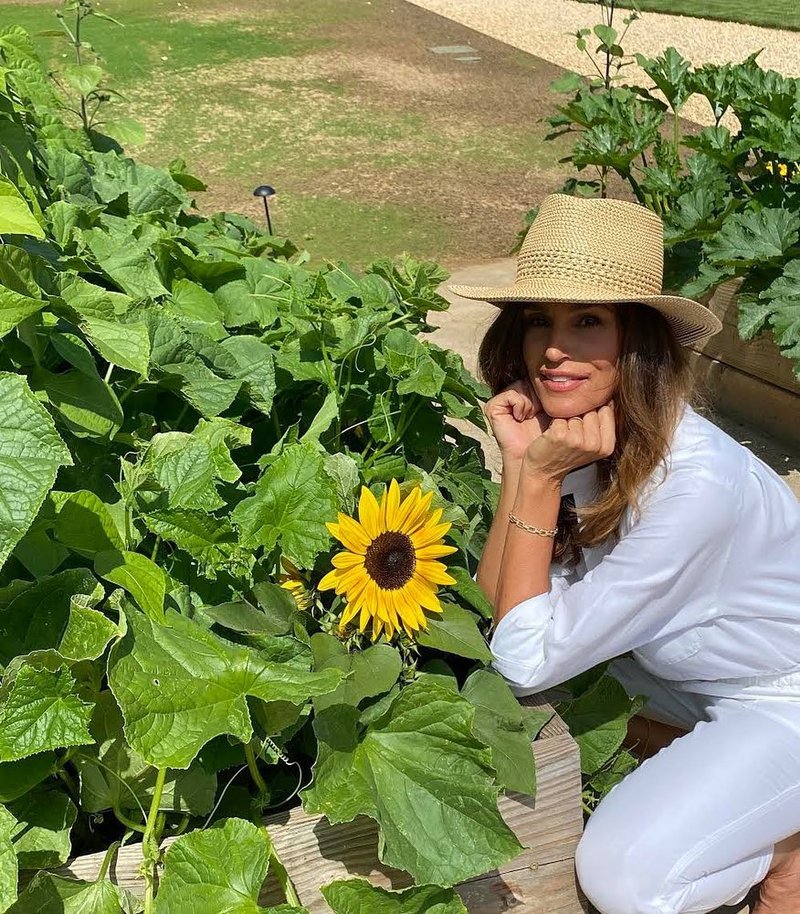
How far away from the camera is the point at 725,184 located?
13.1 feet

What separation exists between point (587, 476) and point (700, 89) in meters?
2.76

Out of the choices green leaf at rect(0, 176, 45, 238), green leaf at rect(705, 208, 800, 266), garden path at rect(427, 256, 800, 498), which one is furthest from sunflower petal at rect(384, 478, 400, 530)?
green leaf at rect(705, 208, 800, 266)

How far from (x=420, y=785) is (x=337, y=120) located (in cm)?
798

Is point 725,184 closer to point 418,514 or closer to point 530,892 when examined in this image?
point 418,514

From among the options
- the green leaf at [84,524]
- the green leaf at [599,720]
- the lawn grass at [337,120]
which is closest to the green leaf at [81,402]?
the green leaf at [84,524]

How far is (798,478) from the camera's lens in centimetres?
386

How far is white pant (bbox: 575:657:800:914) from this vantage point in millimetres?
1786

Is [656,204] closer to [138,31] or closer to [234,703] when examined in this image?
[234,703]

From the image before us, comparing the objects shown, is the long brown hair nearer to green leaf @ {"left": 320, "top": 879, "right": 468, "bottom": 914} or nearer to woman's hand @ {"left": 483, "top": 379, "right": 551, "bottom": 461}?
woman's hand @ {"left": 483, "top": 379, "right": 551, "bottom": 461}

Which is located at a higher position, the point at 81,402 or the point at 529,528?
the point at 81,402

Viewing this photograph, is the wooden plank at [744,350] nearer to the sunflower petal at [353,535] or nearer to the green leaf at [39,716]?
the sunflower petal at [353,535]

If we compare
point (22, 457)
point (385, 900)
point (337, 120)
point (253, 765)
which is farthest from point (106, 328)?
point (337, 120)

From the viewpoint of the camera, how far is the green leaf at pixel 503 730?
1.46 m

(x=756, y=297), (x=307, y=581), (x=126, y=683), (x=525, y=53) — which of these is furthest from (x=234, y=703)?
(x=525, y=53)
